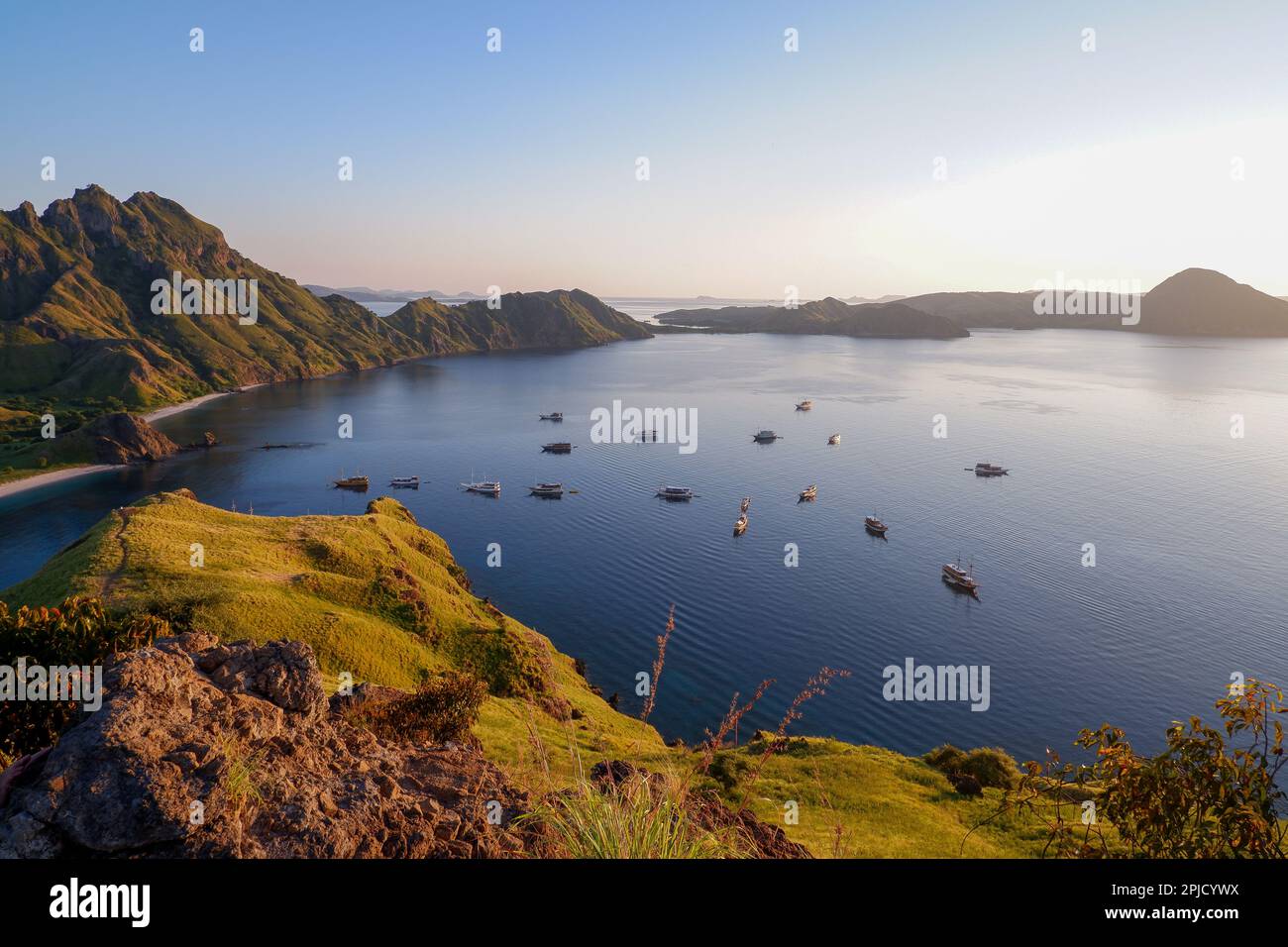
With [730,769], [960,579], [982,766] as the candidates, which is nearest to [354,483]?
[960,579]

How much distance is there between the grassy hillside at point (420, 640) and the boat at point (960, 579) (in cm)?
4066

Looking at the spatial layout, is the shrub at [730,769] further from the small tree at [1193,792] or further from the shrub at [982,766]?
the small tree at [1193,792]

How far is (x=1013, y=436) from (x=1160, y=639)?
97247mm

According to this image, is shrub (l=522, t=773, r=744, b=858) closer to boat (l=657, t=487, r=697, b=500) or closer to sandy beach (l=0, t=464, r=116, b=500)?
boat (l=657, t=487, r=697, b=500)

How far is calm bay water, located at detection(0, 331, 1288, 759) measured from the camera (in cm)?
6469

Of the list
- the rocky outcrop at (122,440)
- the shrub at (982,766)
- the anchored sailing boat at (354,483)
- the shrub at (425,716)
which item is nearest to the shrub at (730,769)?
the shrub at (425,716)

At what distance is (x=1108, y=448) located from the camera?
486ft

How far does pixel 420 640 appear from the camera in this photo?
5081 centimetres

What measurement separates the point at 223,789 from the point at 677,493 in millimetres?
111044

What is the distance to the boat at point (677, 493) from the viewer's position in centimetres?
11900

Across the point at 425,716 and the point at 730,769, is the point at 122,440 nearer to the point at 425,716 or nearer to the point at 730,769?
the point at 425,716

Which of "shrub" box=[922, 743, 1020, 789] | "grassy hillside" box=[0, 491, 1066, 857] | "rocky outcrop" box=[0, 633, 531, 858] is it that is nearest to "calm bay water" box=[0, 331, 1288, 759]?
"shrub" box=[922, 743, 1020, 789]
